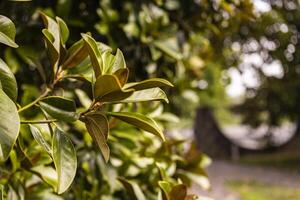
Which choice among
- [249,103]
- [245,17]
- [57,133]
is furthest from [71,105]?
[249,103]

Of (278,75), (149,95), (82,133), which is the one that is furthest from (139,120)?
(278,75)

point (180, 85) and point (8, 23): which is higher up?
point (8, 23)

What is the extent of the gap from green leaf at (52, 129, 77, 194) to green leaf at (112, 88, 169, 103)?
0.15m

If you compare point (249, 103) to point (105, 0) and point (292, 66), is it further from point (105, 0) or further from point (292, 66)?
point (105, 0)

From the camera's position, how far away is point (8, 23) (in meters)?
0.97

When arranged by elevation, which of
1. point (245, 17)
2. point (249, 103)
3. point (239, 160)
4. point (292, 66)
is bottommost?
point (239, 160)

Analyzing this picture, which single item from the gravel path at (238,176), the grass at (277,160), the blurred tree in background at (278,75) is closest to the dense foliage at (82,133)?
the gravel path at (238,176)

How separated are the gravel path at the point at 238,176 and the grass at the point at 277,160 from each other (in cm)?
71

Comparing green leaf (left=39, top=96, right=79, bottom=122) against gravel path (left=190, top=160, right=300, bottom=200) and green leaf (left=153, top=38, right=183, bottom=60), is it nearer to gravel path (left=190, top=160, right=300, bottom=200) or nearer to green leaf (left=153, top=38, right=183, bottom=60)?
green leaf (left=153, top=38, right=183, bottom=60)

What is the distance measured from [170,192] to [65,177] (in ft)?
1.23

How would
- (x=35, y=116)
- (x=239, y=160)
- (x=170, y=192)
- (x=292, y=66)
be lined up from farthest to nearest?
1. (x=239, y=160)
2. (x=292, y=66)
3. (x=35, y=116)
4. (x=170, y=192)

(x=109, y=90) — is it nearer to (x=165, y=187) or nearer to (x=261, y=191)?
(x=165, y=187)

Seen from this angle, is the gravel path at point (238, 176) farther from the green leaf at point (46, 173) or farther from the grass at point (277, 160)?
the green leaf at point (46, 173)

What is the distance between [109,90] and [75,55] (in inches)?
9.4
